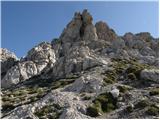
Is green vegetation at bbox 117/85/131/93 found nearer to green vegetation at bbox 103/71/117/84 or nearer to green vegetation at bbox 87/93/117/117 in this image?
green vegetation at bbox 87/93/117/117

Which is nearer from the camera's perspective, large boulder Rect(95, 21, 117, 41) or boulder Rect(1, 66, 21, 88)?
boulder Rect(1, 66, 21, 88)

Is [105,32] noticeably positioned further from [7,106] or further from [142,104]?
[142,104]

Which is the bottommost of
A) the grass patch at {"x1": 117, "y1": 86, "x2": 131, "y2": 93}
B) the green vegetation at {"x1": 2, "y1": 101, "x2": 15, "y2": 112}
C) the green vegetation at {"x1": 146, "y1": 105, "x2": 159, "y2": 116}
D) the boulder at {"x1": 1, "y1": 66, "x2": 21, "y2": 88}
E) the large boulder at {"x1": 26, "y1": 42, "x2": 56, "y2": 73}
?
the green vegetation at {"x1": 146, "y1": 105, "x2": 159, "y2": 116}

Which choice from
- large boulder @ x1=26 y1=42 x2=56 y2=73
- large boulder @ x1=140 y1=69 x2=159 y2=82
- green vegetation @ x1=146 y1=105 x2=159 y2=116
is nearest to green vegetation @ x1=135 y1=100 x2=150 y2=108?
green vegetation @ x1=146 y1=105 x2=159 y2=116

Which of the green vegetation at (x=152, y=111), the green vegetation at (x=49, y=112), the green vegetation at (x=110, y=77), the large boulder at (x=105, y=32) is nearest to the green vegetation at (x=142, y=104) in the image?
the green vegetation at (x=152, y=111)

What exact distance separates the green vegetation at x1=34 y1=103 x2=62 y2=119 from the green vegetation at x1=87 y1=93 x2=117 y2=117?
4.21 m

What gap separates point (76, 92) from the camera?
179ft

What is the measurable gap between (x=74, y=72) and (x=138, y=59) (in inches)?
857

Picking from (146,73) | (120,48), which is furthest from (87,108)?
(120,48)

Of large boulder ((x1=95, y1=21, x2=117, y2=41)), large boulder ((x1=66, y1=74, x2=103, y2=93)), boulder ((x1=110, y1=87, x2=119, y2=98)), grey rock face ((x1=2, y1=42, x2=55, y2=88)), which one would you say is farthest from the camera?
large boulder ((x1=95, y1=21, x2=117, y2=41))

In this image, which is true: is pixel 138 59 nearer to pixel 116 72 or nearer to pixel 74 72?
pixel 74 72

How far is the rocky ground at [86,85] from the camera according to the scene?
44.3 meters

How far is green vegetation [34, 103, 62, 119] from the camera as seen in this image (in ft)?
142

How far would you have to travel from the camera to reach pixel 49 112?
44.8m
